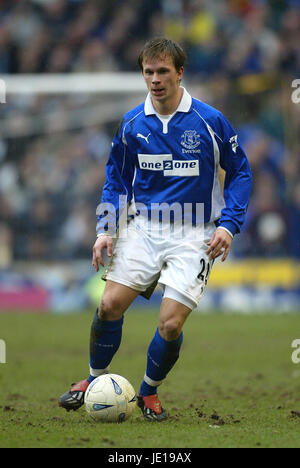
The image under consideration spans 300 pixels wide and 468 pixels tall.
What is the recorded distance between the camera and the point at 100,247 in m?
5.31

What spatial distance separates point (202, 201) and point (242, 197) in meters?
0.26

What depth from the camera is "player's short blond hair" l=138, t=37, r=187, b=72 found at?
203 inches

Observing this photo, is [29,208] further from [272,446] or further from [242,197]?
[272,446]

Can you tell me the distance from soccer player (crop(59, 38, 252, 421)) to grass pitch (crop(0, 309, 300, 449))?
0.51 meters

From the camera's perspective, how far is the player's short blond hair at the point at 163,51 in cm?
516

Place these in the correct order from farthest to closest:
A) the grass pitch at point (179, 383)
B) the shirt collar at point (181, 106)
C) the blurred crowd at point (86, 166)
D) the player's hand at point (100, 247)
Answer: the blurred crowd at point (86, 166)
the shirt collar at point (181, 106)
the player's hand at point (100, 247)
the grass pitch at point (179, 383)

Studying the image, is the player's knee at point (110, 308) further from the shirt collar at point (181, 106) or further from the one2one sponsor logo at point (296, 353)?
the one2one sponsor logo at point (296, 353)

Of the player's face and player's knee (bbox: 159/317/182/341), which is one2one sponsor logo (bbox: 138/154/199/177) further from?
player's knee (bbox: 159/317/182/341)

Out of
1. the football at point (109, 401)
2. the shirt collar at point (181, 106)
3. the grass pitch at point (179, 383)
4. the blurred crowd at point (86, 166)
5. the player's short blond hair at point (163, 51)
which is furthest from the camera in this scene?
the blurred crowd at point (86, 166)

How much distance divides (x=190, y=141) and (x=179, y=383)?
271 centimetres

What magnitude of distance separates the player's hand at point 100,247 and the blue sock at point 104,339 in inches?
14.0

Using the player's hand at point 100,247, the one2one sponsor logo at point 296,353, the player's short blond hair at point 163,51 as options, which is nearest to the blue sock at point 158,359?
the player's hand at point 100,247

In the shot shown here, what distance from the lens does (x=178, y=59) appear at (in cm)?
523

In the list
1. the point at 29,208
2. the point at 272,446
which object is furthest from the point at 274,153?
the point at 272,446
